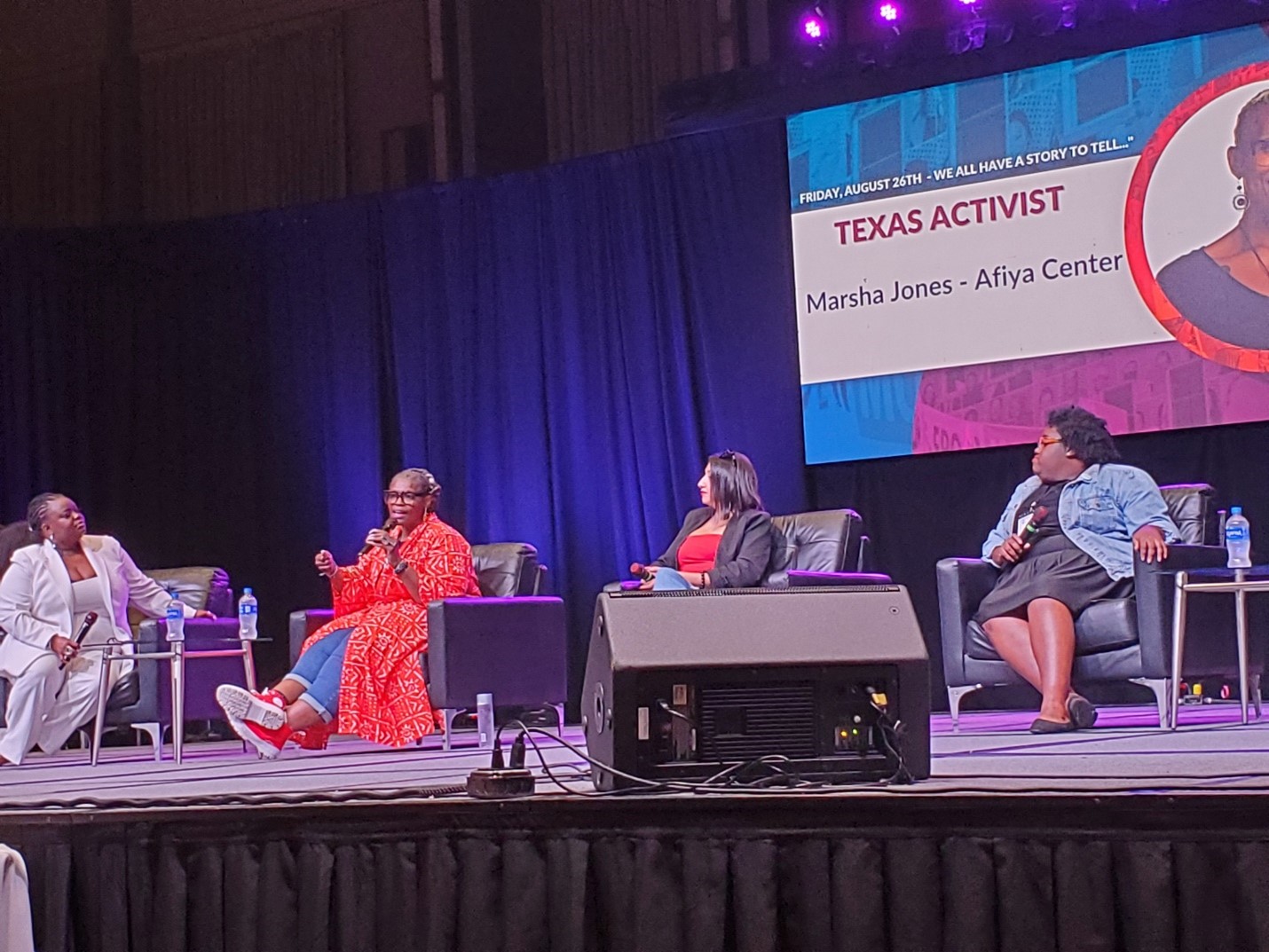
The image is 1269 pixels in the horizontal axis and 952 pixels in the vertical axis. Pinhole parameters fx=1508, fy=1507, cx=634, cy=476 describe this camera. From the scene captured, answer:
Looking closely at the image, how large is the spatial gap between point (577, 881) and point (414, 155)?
6.11 metres

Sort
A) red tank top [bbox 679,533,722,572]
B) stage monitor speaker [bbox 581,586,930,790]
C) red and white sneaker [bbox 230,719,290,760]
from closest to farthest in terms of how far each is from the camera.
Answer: stage monitor speaker [bbox 581,586,930,790]
red and white sneaker [bbox 230,719,290,760]
red tank top [bbox 679,533,722,572]

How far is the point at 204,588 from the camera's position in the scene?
600cm

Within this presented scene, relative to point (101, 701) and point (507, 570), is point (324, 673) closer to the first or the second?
point (101, 701)

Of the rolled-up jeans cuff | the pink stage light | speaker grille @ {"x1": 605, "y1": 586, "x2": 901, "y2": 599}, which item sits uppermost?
the pink stage light

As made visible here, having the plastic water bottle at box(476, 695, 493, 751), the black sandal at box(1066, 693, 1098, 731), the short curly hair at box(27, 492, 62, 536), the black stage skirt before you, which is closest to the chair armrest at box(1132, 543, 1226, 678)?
the black stage skirt

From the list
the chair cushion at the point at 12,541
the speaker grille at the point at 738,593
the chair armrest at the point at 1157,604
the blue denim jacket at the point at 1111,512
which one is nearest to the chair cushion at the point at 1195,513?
the blue denim jacket at the point at 1111,512

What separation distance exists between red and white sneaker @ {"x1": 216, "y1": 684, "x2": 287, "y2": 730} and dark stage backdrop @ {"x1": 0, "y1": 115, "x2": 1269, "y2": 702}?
245 centimetres

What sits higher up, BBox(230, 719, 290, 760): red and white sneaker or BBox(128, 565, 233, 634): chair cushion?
BBox(128, 565, 233, 634): chair cushion

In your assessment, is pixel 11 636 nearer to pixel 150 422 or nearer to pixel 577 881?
pixel 150 422

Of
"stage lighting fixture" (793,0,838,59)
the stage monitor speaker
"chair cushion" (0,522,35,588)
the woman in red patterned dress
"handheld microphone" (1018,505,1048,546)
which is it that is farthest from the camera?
"stage lighting fixture" (793,0,838,59)

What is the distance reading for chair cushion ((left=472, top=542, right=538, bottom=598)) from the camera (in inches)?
216

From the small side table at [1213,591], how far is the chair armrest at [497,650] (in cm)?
201

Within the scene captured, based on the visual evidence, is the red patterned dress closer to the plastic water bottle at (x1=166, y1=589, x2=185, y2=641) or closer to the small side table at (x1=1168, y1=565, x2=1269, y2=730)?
the plastic water bottle at (x1=166, y1=589, x2=185, y2=641)

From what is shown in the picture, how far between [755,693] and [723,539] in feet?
9.44
